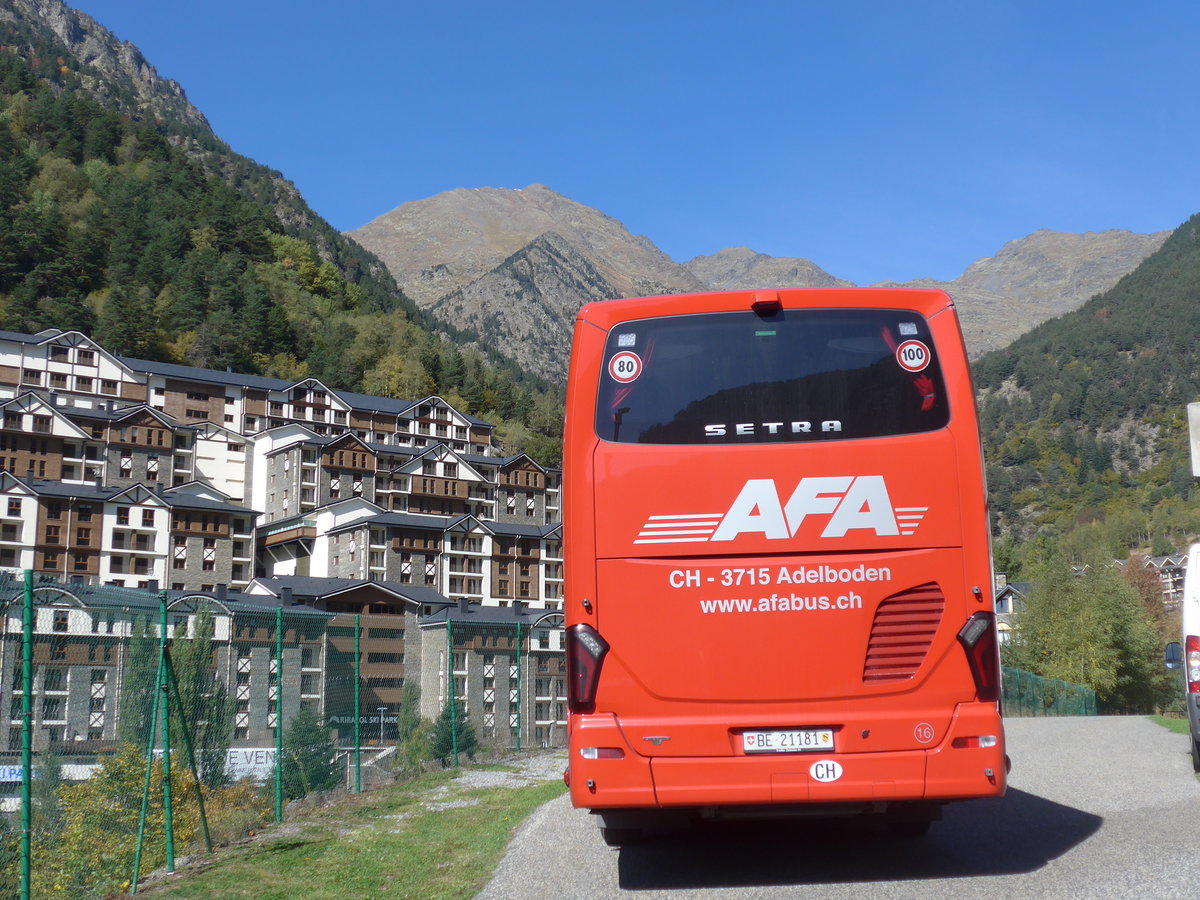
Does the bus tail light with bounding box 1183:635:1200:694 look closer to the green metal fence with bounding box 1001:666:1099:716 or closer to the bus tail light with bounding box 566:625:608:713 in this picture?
the bus tail light with bounding box 566:625:608:713

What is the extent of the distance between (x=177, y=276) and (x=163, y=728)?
407ft

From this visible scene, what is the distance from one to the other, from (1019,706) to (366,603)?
4449 centimetres

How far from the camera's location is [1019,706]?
4325 cm

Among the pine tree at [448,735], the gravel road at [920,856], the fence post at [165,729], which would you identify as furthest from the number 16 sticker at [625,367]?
the pine tree at [448,735]

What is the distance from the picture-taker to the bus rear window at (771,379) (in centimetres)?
775

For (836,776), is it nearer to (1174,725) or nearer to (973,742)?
(973,742)

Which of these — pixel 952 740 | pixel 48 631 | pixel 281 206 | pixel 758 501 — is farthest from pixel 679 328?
pixel 281 206

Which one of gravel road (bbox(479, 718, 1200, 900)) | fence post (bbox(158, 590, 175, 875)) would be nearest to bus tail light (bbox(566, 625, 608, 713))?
gravel road (bbox(479, 718, 1200, 900))

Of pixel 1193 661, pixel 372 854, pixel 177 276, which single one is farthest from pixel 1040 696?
pixel 177 276

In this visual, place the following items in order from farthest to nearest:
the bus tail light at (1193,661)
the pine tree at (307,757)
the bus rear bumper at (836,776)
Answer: the pine tree at (307,757), the bus tail light at (1193,661), the bus rear bumper at (836,776)

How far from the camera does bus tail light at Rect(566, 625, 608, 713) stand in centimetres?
769

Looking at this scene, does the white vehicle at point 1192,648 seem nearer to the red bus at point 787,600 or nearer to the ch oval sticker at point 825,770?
the red bus at point 787,600

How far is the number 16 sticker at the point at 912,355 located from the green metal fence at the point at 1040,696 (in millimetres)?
35757

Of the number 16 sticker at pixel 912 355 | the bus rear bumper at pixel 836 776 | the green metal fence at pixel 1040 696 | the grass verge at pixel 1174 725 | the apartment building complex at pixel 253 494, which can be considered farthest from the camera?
the apartment building complex at pixel 253 494
